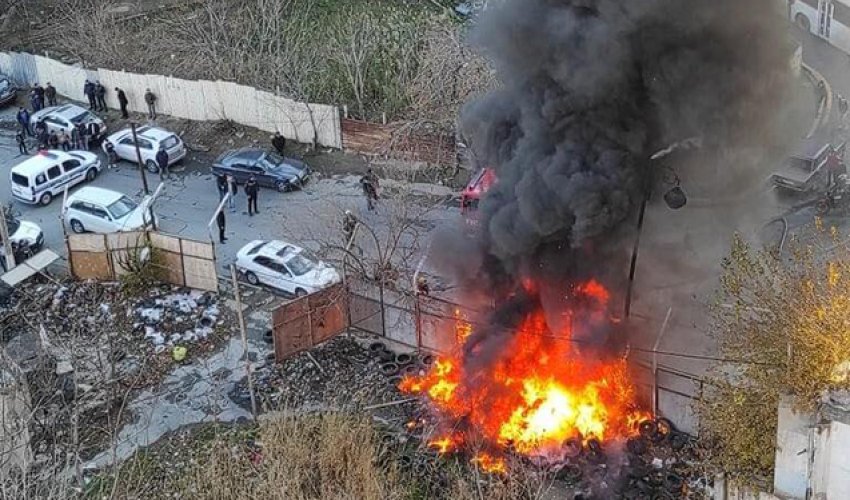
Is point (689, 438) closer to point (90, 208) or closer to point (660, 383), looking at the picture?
point (660, 383)

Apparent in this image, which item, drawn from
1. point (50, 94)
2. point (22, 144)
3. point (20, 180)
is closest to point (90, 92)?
point (50, 94)

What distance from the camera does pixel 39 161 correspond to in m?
31.3

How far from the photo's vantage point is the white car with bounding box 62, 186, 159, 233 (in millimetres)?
28703

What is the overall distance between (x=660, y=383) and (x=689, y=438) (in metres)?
1.14

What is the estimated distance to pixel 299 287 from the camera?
2592 centimetres

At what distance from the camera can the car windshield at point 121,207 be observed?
28859 millimetres

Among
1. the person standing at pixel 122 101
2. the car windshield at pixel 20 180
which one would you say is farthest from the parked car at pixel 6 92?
the car windshield at pixel 20 180

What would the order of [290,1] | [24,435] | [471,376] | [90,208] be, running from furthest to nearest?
[290,1] → [90,208] → [471,376] → [24,435]

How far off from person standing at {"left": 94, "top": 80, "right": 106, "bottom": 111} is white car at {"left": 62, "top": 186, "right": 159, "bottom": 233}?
25.7ft

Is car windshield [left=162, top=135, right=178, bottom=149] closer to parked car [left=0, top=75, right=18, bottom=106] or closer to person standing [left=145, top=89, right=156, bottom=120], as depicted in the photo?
person standing [left=145, top=89, right=156, bottom=120]

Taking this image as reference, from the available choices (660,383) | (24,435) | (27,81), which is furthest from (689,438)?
(27,81)

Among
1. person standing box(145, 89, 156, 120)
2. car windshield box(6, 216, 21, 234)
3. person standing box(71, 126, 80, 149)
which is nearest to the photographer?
car windshield box(6, 216, 21, 234)

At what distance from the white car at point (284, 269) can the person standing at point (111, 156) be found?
8720 mm

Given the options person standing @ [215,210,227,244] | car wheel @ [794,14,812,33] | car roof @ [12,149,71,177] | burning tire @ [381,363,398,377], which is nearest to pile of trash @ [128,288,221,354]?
person standing @ [215,210,227,244]
